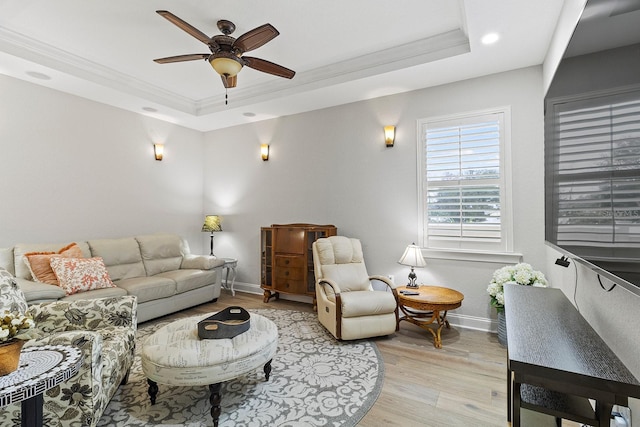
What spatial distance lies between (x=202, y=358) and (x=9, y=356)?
36.1 inches

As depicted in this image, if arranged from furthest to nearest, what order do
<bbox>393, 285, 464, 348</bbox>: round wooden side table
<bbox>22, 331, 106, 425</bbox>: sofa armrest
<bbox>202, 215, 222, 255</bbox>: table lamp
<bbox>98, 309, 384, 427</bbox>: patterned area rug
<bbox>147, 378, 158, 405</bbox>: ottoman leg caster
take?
<bbox>202, 215, 222, 255</bbox>: table lamp < <bbox>393, 285, 464, 348</bbox>: round wooden side table < <bbox>147, 378, 158, 405</bbox>: ottoman leg caster < <bbox>98, 309, 384, 427</bbox>: patterned area rug < <bbox>22, 331, 106, 425</bbox>: sofa armrest

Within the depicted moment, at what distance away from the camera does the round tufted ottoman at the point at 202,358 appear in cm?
192

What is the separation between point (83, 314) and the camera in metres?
2.32

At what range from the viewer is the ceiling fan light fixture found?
2.64 meters

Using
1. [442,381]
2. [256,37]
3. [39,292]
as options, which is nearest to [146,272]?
[39,292]

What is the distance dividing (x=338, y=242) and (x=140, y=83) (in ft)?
10.8

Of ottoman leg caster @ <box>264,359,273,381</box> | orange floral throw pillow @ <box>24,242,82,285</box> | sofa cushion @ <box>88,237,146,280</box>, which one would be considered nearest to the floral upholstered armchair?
Result: ottoman leg caster @ <box>264,359,273,381</box>

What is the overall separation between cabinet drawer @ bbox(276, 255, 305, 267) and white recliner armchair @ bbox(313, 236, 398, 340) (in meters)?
0.62

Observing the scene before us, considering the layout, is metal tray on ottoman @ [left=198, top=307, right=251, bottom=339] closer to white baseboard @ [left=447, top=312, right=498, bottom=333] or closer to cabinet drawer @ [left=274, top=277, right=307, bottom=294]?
cabinet drawer @ [left=274, top=277, right=307, bottom=294]

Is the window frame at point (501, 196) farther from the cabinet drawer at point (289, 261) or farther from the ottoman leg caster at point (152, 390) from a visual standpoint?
the ottoman leg caster at point (152, 390)

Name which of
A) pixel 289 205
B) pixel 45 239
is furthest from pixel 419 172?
pixel 45 239

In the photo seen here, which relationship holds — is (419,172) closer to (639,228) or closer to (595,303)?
(595,303)

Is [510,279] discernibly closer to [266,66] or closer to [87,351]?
[266,66]

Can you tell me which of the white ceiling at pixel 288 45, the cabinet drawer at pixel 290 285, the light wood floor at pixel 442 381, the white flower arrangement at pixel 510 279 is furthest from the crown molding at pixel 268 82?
the light wood floor at pixel 442 381
